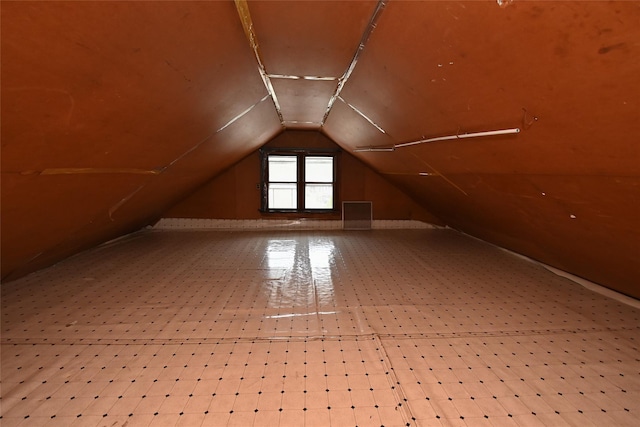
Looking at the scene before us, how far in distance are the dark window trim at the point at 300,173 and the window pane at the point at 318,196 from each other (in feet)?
0.29

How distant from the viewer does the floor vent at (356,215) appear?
541cm

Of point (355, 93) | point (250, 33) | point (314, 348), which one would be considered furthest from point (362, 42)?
point (314, 348)

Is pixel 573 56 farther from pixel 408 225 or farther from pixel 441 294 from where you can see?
pixel 408 225

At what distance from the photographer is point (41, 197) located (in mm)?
1662

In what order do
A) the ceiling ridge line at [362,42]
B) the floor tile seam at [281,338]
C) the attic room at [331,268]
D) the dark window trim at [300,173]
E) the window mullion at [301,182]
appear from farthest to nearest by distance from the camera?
the window mullion at [301,182]
the dark window trim at [300,173]
the floor tile seam at [281,338]
the ceiling ridge line at [362,42]
the attic room at [331,268]

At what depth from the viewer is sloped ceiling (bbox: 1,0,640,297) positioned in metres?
0.90

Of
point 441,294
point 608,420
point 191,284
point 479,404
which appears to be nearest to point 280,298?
point 191,284

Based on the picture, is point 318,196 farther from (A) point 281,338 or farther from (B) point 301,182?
(A) point 281,338

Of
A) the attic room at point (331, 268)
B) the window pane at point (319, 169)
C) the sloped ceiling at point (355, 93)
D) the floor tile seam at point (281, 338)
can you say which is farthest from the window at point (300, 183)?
the floor tile seam at point (281, 338)

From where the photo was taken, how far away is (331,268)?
124 inches

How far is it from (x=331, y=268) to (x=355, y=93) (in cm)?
163

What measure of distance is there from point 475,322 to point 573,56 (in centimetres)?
160

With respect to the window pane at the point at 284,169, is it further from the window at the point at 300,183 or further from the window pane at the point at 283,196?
the window pane at the point at 283,196

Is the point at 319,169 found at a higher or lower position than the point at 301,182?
higher
